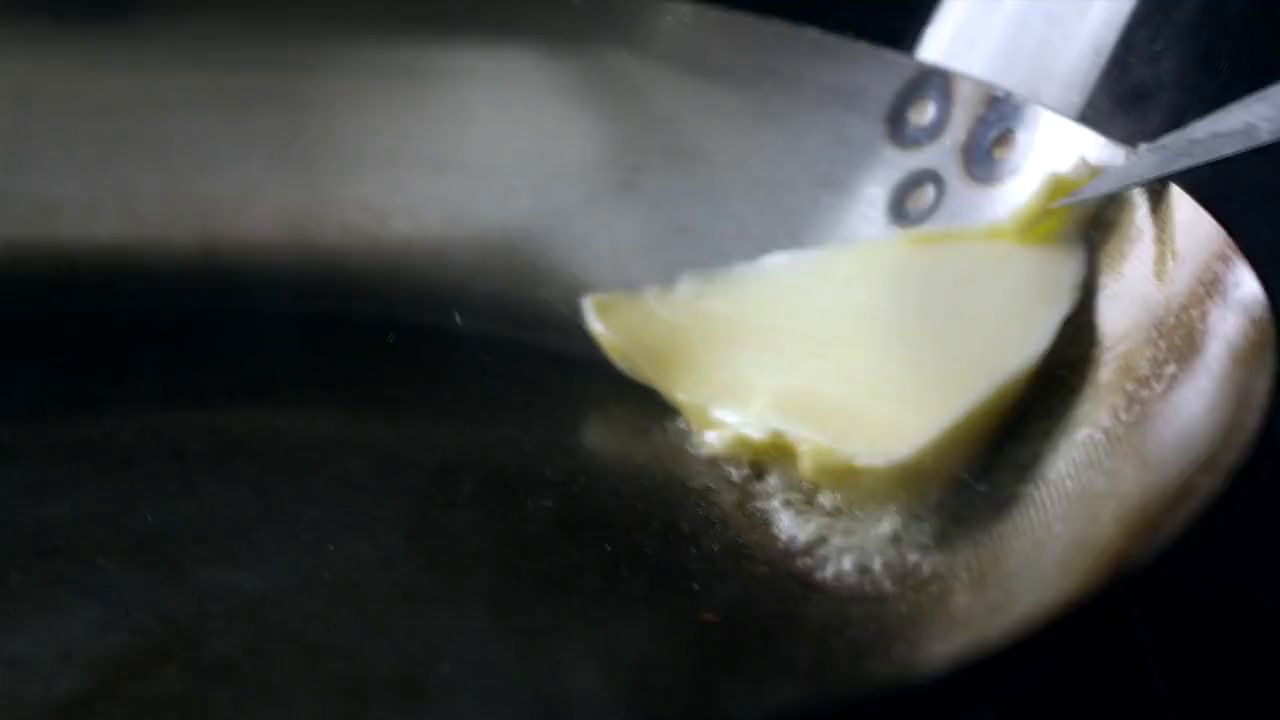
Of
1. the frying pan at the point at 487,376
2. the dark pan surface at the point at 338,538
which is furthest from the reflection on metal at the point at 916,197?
the dark pan surface at the point at 338,538

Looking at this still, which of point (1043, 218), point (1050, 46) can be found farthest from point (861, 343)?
point (1050, 46)

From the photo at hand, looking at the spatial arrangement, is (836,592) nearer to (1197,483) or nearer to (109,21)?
(1197,483)

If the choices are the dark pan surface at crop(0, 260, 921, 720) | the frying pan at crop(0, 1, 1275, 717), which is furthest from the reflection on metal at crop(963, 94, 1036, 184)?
the dark pan surface at crop(0, 260, 921, 720)

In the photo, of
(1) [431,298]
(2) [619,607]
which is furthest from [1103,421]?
(1) [431,298]

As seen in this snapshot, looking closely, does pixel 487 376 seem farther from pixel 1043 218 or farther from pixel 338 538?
pixel 1043 218

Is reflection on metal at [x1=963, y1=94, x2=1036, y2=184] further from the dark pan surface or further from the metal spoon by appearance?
the dark pan surface

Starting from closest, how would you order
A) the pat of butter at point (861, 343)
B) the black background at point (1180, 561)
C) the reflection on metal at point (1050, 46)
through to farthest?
the black background at point (1180, 561)
the pat of butter at point (861, 343)
the reflection on metal at point (1050, 46)

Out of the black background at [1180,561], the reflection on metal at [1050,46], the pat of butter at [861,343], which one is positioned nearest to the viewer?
the black background at [1180,561]

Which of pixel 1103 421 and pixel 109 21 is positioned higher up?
pixel 1103 421

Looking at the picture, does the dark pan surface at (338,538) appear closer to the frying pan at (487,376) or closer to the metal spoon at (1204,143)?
the frying pan at (487,376)
